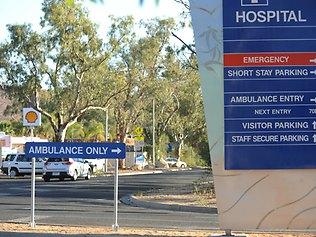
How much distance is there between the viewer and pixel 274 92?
908 cm

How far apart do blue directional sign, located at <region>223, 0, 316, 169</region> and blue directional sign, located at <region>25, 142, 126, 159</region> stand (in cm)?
349

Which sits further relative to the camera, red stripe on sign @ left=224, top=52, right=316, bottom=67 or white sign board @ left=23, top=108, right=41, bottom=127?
white sign board @ left=23, top=108, right=41, bottom=127

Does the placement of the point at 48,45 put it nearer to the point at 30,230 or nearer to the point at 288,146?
the point at 30,230

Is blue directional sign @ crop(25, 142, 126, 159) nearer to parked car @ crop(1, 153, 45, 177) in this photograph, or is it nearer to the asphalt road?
the asphalt road

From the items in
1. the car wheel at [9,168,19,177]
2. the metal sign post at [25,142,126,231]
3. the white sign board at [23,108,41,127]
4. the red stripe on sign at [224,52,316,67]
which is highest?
the red stripe on sign at [224,52,316,67]

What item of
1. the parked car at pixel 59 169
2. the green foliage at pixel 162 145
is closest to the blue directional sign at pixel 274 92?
the parked car at pixel 59 169

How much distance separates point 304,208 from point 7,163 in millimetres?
38589

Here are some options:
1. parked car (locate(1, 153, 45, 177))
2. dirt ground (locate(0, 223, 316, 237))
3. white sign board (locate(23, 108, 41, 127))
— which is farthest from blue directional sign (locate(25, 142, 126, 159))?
parked car (locate(1, 153, 45, 177))

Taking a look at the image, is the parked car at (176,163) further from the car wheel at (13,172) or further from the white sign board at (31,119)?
the white sign board at (31,119)

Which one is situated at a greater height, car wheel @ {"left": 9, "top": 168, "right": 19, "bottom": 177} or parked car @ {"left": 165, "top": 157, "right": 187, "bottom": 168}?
parked car @ {"left": 165, "top": 157, "right": 187, "bottom": 168}

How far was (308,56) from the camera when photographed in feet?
29.7

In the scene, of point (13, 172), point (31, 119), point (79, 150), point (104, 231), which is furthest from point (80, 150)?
point (13, 172)

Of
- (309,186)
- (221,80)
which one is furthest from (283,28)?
(309,186)

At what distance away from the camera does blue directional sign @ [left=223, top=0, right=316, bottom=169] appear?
903 centimetres
